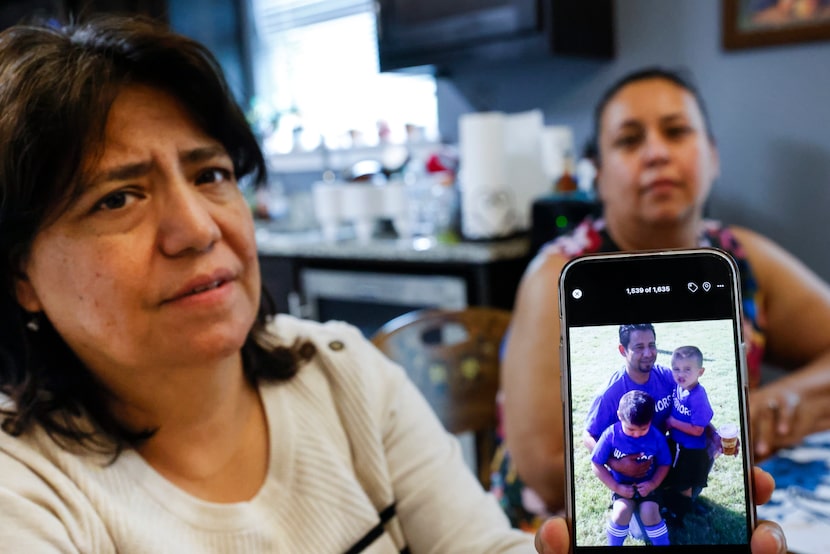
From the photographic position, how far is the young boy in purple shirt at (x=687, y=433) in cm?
49

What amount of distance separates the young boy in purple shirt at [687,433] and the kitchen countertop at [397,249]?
1.34m

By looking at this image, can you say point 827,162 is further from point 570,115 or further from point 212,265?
point 212,265

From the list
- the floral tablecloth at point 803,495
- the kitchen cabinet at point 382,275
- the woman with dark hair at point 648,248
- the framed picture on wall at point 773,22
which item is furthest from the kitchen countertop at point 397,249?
the floral tablecloth at point 803,495

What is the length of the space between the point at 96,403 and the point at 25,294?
127 mm

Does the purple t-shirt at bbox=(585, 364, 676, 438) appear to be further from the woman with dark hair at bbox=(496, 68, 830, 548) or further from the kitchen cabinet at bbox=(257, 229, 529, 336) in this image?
the kitchen cabinet at bbox=(257, 229, 529, 336)

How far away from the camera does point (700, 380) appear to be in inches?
19.7

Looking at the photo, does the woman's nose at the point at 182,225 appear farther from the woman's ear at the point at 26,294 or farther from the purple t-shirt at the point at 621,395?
the purple t-shirt at the point at 621,395

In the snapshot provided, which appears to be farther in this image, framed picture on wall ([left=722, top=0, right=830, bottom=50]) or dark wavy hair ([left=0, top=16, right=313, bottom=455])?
framed picture on wall ([left=722, top=0, right=830, bottom=50])

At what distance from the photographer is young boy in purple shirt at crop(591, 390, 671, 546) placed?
494 mm

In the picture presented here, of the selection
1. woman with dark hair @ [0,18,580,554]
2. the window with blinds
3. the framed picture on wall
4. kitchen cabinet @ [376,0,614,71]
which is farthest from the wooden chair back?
the window with blinds

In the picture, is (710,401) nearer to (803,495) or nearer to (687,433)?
(687,433)

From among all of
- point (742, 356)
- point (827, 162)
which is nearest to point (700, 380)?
point (742, 356)

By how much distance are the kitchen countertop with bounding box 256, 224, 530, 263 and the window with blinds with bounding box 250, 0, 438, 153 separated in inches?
26.5

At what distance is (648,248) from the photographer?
4.46 ft
